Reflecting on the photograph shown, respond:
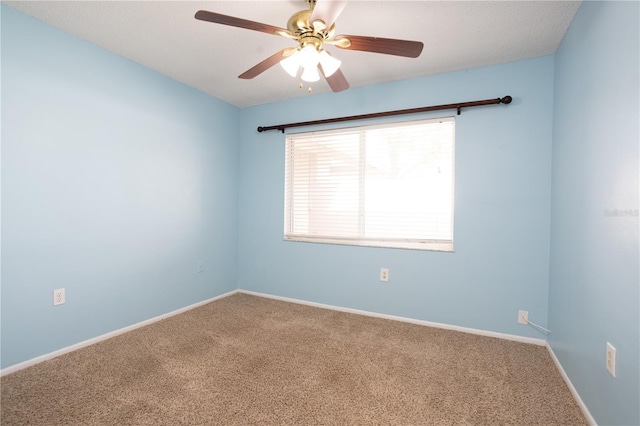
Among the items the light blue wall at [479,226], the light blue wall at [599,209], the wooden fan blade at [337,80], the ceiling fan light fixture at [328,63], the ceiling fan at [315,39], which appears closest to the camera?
the light blue wall at [599,209]

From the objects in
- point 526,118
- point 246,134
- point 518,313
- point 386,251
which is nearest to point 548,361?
point 518,313

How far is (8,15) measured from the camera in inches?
72.0

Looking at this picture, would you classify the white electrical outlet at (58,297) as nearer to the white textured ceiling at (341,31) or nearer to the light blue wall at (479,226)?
the white textured ceiling at (341,31)

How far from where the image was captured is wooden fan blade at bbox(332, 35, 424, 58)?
151cm

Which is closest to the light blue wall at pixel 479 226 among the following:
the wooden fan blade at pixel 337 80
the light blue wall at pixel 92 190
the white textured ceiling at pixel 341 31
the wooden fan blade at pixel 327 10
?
the white textured ceiling at pixel 341 31

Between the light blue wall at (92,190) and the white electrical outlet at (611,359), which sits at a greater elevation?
the light blue wall at (92,190)

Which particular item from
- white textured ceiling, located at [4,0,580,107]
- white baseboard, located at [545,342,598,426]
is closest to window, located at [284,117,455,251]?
white textured ceiling, located at [4,0,580,107]

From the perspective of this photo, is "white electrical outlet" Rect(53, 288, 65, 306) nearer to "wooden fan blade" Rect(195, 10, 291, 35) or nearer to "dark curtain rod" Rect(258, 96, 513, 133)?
"wooden fan blade" Rect(195, 10, 291, 35)

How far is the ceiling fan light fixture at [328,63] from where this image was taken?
5.53 ft

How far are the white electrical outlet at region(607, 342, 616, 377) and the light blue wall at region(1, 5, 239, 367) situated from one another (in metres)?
3.24

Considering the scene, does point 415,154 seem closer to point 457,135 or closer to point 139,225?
point 457,135

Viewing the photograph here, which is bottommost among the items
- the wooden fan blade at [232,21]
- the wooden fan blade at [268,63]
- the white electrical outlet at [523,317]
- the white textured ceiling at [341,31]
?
the white electrical outlet at [523,317]

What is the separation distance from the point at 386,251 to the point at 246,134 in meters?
2.28

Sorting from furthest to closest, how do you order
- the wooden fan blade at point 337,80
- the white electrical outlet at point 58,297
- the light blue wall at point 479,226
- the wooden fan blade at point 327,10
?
the light blue wall at point 479,226 → the white electrical outlet at point 58,297 → the wooden fan blade at point 337,80 → the wooden fan blade at point 327,10
